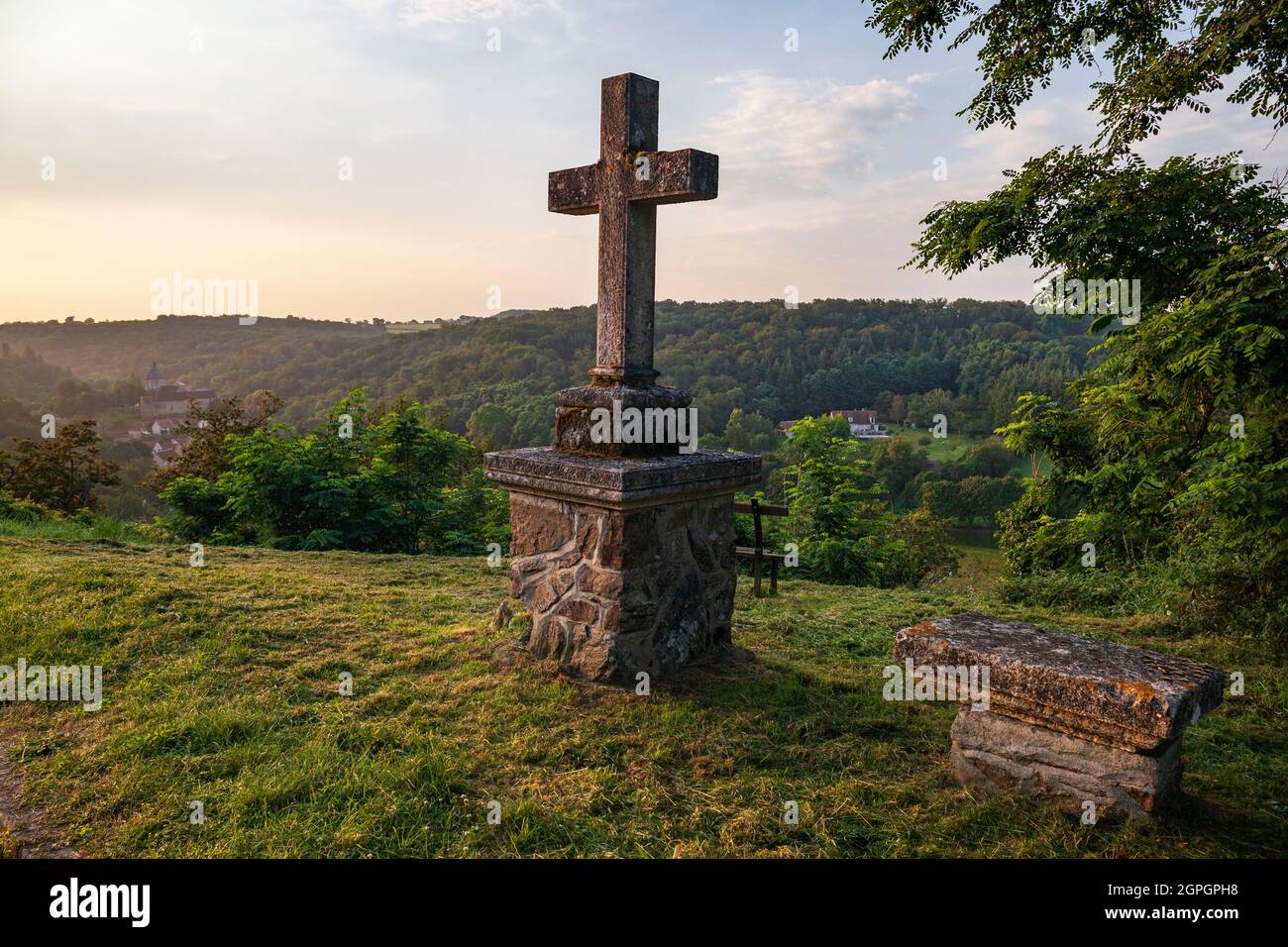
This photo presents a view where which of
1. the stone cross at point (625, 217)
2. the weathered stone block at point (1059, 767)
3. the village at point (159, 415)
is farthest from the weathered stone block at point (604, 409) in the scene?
the village at point (159, 415)

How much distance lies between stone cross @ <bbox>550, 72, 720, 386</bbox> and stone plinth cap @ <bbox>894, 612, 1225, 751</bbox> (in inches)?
82.8

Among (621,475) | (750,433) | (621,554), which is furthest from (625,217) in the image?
(750,433)

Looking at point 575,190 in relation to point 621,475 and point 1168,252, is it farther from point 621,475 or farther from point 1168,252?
point 1168,252

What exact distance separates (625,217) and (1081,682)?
10.1 ft

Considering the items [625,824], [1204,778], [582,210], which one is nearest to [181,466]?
[582,210]

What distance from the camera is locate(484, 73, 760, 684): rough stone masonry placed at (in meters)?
3.74

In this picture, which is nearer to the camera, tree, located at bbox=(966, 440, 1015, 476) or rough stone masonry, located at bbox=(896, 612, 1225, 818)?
rough stone masonry, located at bbox=(896, 612, 1225, 818)

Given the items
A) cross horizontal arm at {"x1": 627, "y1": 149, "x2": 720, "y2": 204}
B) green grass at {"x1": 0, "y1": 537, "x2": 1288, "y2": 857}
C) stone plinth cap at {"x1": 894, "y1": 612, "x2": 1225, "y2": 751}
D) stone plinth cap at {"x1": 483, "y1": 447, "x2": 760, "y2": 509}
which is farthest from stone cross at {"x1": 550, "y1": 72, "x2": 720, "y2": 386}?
stone plinth cap at {"x1": 894, "y1": 612, "x2": 1225, "y2": 751}

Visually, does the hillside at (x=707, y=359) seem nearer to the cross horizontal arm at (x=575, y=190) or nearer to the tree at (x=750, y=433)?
the tree at (x=750, y=433)

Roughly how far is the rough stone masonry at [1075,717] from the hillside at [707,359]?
22.5m

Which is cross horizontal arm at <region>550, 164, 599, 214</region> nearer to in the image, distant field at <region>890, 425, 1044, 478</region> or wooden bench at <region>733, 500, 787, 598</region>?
wooden bench at <region>733, 500, 787, 598</region>

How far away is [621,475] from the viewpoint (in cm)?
354

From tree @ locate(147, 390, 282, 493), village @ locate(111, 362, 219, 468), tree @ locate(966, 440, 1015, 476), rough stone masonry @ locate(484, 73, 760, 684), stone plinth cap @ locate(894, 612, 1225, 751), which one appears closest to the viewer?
stone plinth cap @ locate(894, 612, 1225, 751)

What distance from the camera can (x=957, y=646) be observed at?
3.00 m
